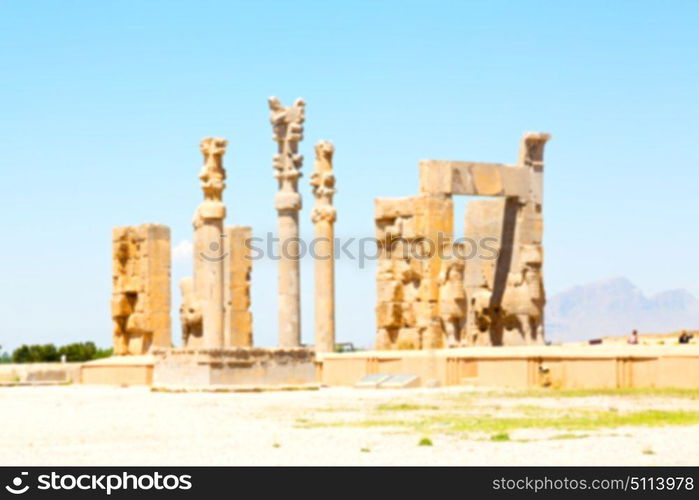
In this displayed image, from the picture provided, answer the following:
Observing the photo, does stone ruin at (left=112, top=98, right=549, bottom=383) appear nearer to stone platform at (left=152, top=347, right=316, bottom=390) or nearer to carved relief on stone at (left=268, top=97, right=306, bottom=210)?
carved relief on stone at (left=268, top=97, right=306, bottom=210)

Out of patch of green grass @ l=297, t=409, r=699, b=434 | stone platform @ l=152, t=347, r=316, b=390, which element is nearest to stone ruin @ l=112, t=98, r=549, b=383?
stone platform @ l=152, t=347, r=316, b=390

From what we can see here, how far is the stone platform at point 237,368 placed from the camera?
92.7 ft

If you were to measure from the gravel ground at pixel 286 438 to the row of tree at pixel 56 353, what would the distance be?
29.4 m

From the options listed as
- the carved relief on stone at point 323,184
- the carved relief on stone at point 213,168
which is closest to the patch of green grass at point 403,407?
the carved relief on stone at point 213,168

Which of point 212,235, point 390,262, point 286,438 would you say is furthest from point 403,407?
point 390,262

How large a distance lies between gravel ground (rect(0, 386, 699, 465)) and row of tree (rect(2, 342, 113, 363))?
2938 centimetres

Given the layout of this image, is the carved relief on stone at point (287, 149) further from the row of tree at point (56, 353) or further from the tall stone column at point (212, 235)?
the row of tree at point (56, 353)

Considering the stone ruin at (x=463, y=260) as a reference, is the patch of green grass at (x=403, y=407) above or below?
below

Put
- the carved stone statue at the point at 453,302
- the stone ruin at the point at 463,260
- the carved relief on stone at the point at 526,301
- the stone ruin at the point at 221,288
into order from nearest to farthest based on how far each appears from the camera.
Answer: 1. the stone ruin at the point at 221,288
2. the carved stone statue at the point at 453,302
3. the stone ruin at the point at 463,260
4. the carved relief on stone at the point at 526,301

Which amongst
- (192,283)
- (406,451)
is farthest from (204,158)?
(406,451)

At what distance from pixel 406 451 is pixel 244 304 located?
23667 mm

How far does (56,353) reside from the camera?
178 feet

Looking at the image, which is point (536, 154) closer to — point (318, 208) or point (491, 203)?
point (491, 203)

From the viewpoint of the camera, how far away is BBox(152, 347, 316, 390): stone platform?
1112 inches
